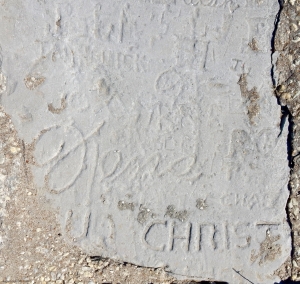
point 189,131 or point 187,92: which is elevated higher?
point 187,92

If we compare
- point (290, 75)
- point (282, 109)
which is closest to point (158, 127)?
point (282, 109)

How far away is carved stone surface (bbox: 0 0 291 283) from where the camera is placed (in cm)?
262

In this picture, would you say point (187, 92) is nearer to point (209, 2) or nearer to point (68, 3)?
point (209, 2)

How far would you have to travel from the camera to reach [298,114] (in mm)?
2674

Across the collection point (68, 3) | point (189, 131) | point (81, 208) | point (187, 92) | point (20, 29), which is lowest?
point (81, 208)

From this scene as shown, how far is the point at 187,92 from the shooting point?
2674mm

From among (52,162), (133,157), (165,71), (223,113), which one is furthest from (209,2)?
(52,162)

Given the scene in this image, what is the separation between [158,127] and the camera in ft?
8.75

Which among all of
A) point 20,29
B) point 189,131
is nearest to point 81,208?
point 189,131

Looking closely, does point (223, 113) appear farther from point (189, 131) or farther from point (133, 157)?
point (133, 157)

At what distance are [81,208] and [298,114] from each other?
1.56 meters

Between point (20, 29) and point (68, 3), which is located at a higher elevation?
point (68, 3)

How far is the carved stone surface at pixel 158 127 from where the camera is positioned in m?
2.62

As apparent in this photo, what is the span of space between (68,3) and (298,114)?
1.67 metres
